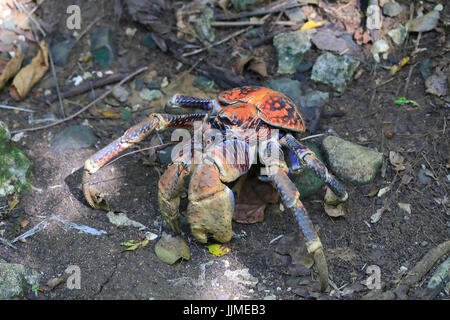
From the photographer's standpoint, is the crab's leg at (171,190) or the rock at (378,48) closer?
the crab's leg at (171,190)

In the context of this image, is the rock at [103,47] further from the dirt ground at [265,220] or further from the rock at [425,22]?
the rock at [425,22]

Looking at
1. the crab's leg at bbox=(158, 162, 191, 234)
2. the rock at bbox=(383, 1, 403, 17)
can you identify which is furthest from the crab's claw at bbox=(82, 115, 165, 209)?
the rock at bbox=(383, 1, 403, 17)

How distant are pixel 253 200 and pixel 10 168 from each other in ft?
7.12

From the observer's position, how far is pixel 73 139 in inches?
178

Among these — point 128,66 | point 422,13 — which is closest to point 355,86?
point 422,13

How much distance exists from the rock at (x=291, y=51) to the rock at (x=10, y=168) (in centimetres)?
274

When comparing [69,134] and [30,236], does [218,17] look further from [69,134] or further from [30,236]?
[30,236]

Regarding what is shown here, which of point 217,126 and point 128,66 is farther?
point 128,66

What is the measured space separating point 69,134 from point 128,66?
3.79ft

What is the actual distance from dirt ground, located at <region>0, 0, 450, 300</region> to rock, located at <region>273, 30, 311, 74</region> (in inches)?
4.6

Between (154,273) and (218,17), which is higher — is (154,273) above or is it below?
below

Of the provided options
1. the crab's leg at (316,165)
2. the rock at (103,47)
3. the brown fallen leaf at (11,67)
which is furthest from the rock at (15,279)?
the rock at (103,47)

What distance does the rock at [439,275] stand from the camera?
10.4 ft

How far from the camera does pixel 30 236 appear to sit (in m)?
3.62
